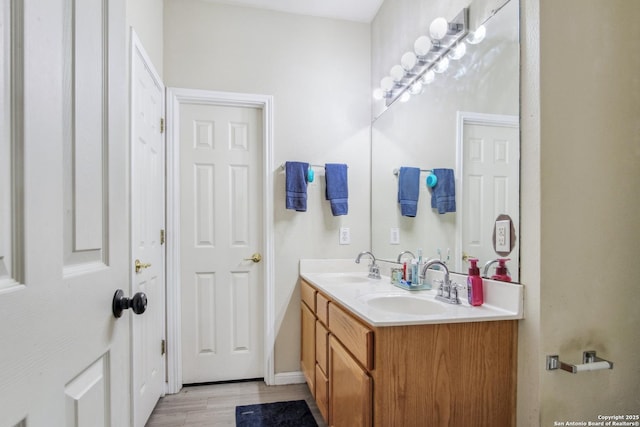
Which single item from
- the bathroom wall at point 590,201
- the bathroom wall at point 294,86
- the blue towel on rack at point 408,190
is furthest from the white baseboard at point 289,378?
the bathroom wall at point 590,201

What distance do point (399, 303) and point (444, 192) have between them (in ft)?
2.05

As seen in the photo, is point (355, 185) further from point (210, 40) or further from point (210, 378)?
point (210, 378)

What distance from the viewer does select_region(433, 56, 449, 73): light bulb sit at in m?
1.75

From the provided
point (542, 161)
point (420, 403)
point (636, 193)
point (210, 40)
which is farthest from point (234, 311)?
point (636, 193)

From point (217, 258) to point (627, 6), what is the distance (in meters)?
2.49

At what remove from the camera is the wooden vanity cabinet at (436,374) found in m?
1.16

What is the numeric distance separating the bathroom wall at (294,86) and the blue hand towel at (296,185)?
0.38 feet

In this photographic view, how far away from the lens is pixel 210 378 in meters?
2.45

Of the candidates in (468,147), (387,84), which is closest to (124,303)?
(468,147)

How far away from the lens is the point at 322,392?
73.1 inches

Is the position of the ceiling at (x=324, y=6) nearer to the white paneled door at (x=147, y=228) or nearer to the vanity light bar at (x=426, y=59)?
the vanity light bar at (x=426, y=59)

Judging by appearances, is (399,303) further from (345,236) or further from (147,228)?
(147,228)

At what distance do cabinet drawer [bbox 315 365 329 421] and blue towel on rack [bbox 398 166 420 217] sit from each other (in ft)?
3.53

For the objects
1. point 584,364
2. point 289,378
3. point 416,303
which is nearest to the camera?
point 584,364
